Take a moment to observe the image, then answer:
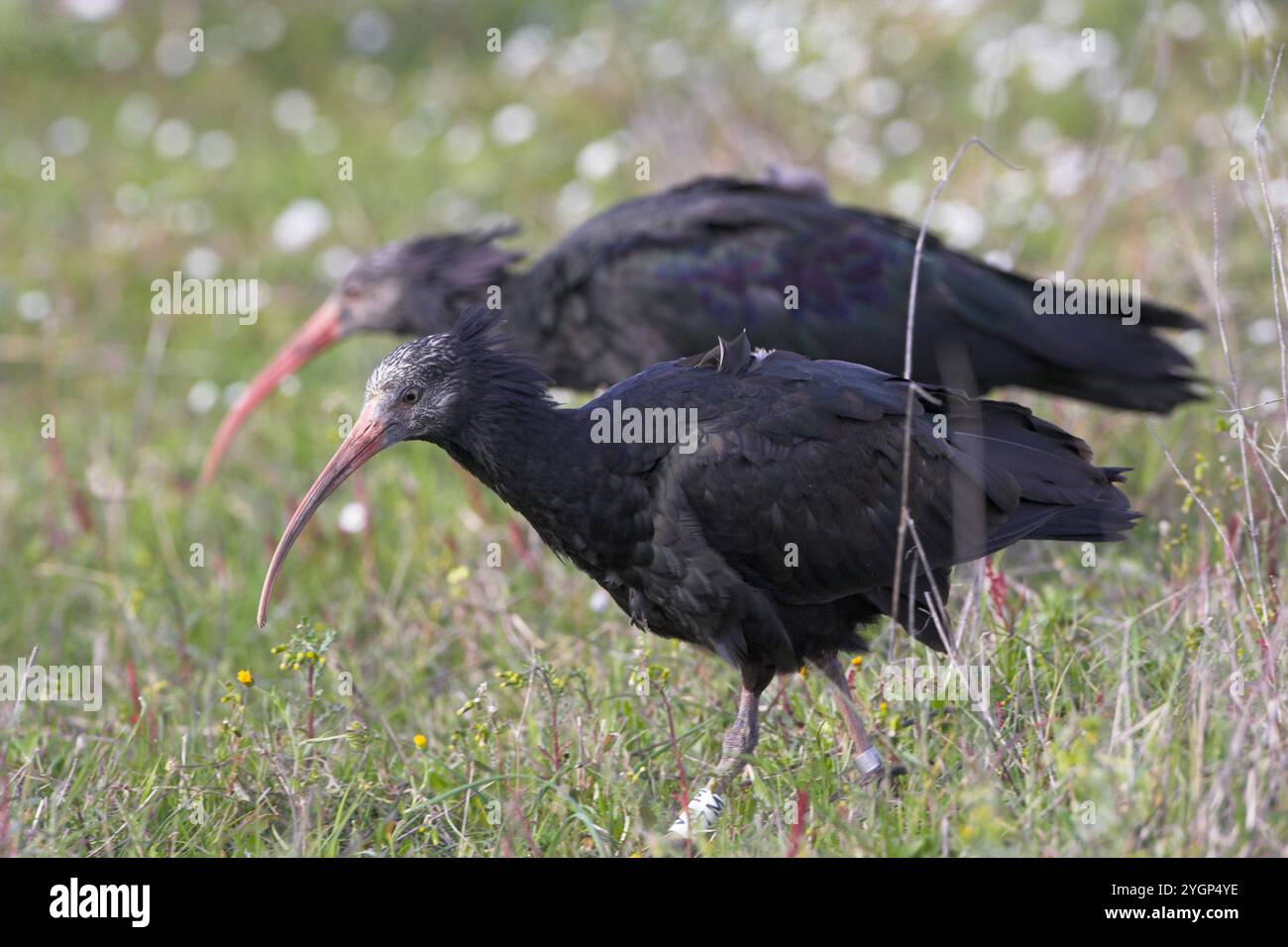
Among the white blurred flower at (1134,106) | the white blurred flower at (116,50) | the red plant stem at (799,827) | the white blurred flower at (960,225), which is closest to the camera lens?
the red plant stem at (799,827)

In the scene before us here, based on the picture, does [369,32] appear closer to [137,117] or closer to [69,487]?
[137,117]

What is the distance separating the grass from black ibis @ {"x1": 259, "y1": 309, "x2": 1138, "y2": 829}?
27cm

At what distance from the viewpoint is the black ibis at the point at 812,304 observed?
636 cm

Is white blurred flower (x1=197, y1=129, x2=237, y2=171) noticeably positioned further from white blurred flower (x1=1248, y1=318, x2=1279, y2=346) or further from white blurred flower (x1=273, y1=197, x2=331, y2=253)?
white blurred flower (x1=1248, y1=318, x2=1279, y2=346)

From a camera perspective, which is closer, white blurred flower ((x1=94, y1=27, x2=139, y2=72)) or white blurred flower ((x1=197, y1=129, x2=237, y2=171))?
white blurred flower ((x1=197, y1=129, x2=237, y2=171))

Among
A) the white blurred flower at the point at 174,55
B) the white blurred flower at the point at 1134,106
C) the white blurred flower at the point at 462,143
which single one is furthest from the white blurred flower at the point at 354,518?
the white blurred flower at the point at 174,55

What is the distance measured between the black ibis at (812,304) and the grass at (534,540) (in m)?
0.44

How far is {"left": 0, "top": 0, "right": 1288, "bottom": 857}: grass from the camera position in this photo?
4230 millimetres

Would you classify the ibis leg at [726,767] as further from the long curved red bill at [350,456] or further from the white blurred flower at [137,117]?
the white blurred flower at [137,117]

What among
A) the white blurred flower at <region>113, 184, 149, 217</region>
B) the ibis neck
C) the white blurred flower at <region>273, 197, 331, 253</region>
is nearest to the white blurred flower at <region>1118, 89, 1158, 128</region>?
the white blurred flower at <region>273, 197, 331, 253</region>

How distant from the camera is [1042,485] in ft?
15.6

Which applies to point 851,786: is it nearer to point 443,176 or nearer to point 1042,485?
point 1042,485

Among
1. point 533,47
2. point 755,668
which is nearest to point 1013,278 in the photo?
point 755,668
